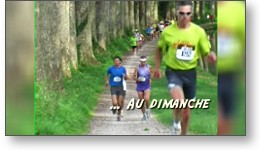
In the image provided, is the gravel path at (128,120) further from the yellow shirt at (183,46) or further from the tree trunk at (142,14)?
the tree trunk at (142,14)

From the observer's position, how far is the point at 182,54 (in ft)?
46.1

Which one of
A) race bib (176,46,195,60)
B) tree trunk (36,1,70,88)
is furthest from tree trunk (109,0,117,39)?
race bib (176,46,195,60)

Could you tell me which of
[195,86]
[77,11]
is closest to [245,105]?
[195,86]

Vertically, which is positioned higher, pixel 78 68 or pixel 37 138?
pixel 78 68

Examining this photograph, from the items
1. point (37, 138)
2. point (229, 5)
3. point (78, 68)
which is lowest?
point (37, 138)

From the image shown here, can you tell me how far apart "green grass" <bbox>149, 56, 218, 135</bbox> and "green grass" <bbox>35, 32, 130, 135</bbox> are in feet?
2.89

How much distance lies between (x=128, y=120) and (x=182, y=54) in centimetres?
133

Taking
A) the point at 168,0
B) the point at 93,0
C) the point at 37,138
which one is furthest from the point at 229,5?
the point at 37,138

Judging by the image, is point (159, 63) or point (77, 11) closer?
point (159, 63)

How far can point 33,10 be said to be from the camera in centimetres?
1423

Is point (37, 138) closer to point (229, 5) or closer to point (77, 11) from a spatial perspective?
point (77, 11)

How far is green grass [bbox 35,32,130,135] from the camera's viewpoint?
14250mm

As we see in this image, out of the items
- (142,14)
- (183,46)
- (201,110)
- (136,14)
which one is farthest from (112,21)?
(201,110)
